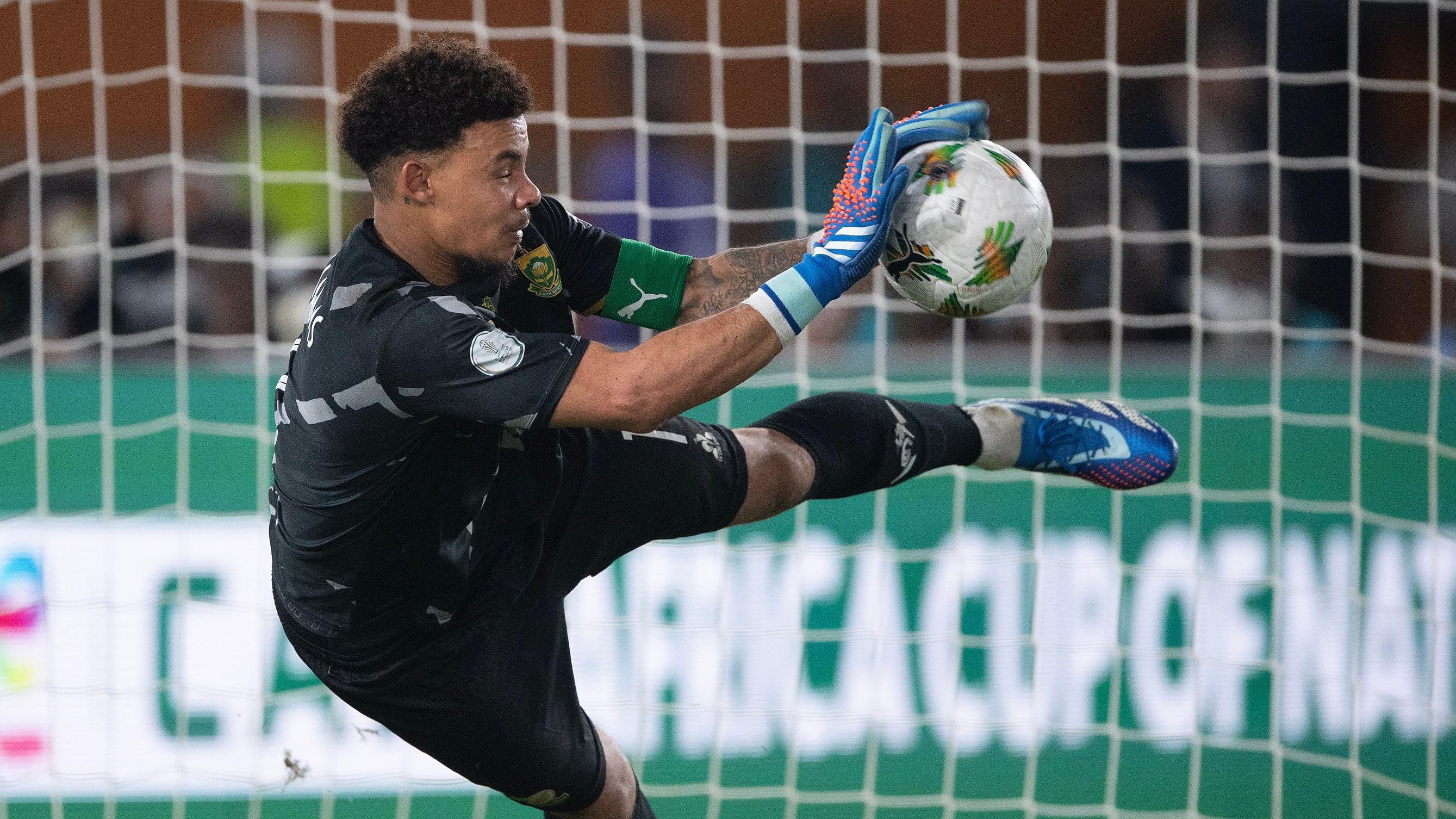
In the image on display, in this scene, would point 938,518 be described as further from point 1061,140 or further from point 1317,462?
point 1061,140

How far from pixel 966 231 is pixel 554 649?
111cm

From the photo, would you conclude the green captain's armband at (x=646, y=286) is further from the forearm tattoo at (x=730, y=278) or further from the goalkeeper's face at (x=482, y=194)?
the goalkeeper's face at (x=482, y=194)

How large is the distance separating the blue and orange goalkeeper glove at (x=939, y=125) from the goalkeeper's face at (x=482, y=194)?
74 cm

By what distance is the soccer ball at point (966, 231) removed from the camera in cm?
268

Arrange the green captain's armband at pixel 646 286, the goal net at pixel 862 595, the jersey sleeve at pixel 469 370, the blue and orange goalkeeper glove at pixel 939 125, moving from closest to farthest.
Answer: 1. the jersey sleeve at pixel 469 370
2. the blue and orange goalkeeper glove at pixel 939 125
3. the green captain's armband at pixel 646 286
4. the goal net at pixel 862 595

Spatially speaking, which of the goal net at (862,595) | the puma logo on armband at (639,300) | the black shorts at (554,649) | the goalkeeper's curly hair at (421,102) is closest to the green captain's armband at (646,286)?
the puma logo on armband at (639,300)

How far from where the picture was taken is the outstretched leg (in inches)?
112

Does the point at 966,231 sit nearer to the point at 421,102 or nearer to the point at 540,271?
the point at 540,271

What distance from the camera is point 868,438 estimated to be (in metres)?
2.91

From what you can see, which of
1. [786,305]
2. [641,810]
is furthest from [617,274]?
[641,810]

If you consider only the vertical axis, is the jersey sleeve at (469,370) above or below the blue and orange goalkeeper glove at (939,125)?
below

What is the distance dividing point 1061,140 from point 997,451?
3.29 m

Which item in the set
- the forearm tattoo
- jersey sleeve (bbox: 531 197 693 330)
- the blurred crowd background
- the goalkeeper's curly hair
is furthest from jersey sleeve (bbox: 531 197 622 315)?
the blurred crowd background

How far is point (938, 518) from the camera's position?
4.22 metres
